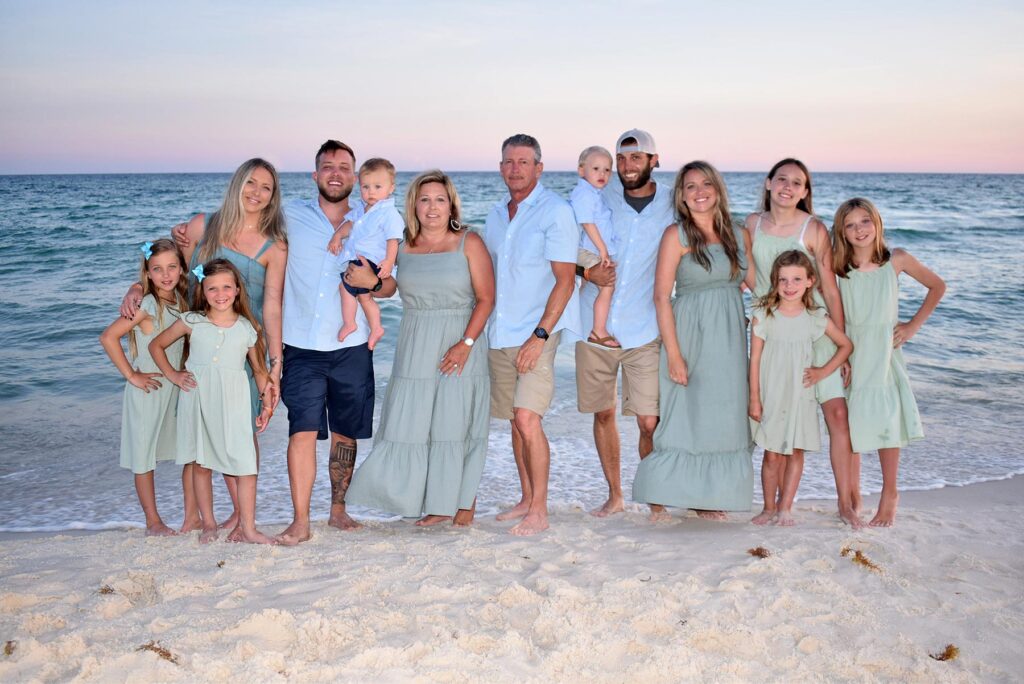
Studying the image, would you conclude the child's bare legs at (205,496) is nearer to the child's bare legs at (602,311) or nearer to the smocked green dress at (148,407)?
the smocked green dress at (148,407)

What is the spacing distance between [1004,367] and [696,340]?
6.86 m

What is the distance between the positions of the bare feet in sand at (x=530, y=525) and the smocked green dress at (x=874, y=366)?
1745mm

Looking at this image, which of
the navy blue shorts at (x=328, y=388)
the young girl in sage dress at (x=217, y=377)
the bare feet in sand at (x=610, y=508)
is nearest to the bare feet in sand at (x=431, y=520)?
the navy blue shorts at (x=328, y=388)

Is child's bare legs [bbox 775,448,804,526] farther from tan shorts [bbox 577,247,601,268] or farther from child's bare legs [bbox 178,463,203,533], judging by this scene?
child's bare legs [bbox 178,463,203,533]

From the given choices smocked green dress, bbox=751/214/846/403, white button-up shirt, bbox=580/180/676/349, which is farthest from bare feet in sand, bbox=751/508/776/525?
white button-up shirt, bbox=580/180/676/349

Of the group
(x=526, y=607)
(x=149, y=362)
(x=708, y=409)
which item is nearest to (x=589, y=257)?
(x=708, y=409)

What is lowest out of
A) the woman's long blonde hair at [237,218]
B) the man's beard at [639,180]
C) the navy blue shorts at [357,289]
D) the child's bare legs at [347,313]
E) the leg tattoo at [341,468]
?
the leg tattoo at [341,468]

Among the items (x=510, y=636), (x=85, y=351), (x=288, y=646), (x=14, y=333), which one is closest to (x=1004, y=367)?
(x=510, y=636)

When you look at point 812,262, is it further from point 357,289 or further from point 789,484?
point 357,289

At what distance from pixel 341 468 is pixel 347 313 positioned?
99cm

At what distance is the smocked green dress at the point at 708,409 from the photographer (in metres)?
4.52

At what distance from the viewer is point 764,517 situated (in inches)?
185

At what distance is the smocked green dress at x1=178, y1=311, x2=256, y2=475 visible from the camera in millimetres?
4211

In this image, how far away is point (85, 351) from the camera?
10219 millimetres
